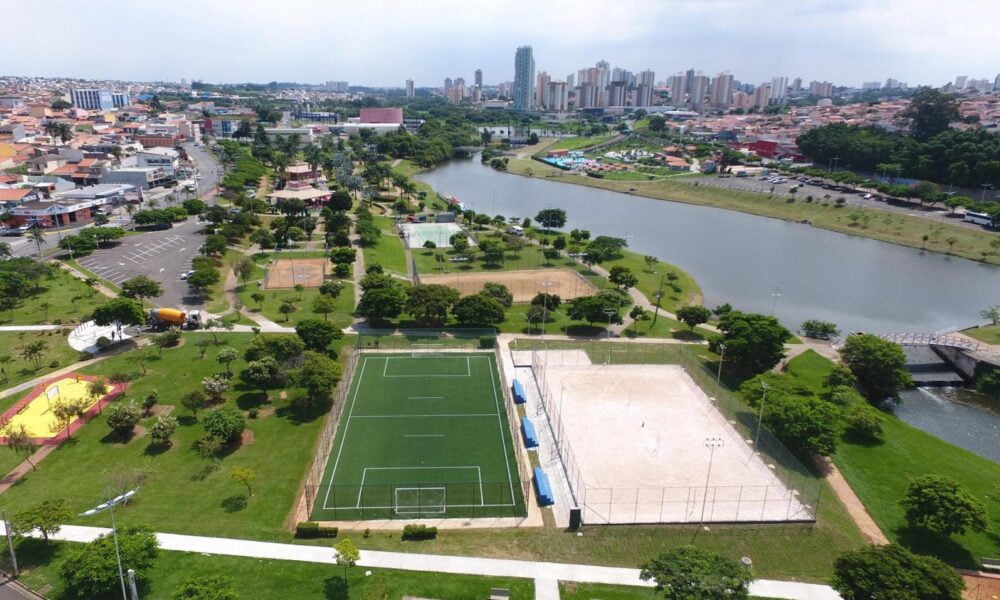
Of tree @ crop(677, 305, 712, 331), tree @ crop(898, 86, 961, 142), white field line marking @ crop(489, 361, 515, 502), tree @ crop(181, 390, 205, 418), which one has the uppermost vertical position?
tree @ crop(898, 86, 961, 142)

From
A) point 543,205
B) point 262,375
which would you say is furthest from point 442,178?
point 262,375

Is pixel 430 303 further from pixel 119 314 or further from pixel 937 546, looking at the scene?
pixel 937 546

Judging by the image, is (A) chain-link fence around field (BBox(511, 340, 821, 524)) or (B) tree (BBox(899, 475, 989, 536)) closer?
(B) tree (BBox(899, 475, 989, 536))

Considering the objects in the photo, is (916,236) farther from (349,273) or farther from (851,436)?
(349,273)

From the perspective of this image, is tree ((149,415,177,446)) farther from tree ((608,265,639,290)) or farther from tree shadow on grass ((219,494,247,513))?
tree ((608,265,639,290))

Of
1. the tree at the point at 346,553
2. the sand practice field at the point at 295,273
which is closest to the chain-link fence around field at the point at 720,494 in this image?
the tree at the point at 346,553

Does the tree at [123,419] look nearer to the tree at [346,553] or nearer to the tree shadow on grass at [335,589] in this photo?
the tree at [346,553]

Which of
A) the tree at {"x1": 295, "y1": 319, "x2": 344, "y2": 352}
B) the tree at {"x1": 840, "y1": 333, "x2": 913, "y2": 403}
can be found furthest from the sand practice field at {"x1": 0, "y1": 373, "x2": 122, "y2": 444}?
the tree at {"x1": 840, "y1": 333, "x2": 913, "y2": 403}

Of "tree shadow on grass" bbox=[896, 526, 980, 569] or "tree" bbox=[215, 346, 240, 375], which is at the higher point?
"tree" bbox=[215, 346, 240, 375]
